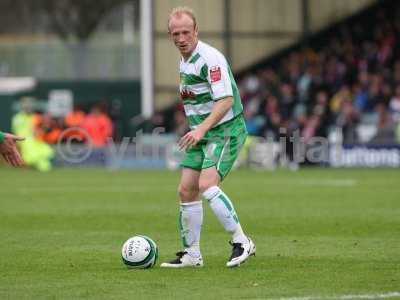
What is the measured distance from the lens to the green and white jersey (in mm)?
9789

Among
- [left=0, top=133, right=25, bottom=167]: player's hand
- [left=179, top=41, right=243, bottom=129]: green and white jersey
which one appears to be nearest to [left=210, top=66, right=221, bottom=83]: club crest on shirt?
[left=179, top=41, right=243, bottom=129]: green and white jersey

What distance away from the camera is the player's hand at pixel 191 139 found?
9.34m

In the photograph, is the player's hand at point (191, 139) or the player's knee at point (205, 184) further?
the player's knee at point (205, 184)

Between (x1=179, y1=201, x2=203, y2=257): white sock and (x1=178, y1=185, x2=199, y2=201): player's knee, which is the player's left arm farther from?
(x1=179, y1=201, x2=203, y2=257): white sock

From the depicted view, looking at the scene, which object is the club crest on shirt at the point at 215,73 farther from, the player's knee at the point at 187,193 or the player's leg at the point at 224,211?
the player's knee at the point at 187,193

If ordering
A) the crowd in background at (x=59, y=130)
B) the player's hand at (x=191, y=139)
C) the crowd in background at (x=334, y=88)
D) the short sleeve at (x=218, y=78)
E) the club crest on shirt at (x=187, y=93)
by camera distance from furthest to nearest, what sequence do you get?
1. the crowd in background at (x=59, y=130)
2. the crowd in background at (x=334, y=88)
3. the club crest on shirt at (x=187, y=93)
4. the short sleeve at (x=218, y=78)
5. the player's hand at (x=191, y=139)

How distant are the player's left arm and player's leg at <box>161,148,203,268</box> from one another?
0.54m

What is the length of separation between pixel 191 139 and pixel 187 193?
2.66ft

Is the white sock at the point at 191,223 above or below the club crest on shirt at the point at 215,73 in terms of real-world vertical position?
below

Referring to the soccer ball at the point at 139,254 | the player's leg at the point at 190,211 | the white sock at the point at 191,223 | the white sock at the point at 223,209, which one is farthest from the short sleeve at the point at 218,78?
the soccer ball at the point at 139,254

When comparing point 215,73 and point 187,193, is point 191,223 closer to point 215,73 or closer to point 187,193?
point 187,193

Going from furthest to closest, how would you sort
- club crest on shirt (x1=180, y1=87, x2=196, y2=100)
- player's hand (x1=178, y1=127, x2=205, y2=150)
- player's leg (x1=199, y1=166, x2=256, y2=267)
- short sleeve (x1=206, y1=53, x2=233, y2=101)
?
club crest on shirt (x1=180, y1=87, x2=196, y2=100)
player's leg (x1=199, y1=166, x2=256, y2=267)
short sleeve (x1=206, y1=53, x2=233, y2=101)
player's hand (x1=178, y1=127, x2=205, y2=150)

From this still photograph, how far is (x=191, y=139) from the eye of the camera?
30.9 feet

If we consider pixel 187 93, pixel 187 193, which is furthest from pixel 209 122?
pixel 187 193
